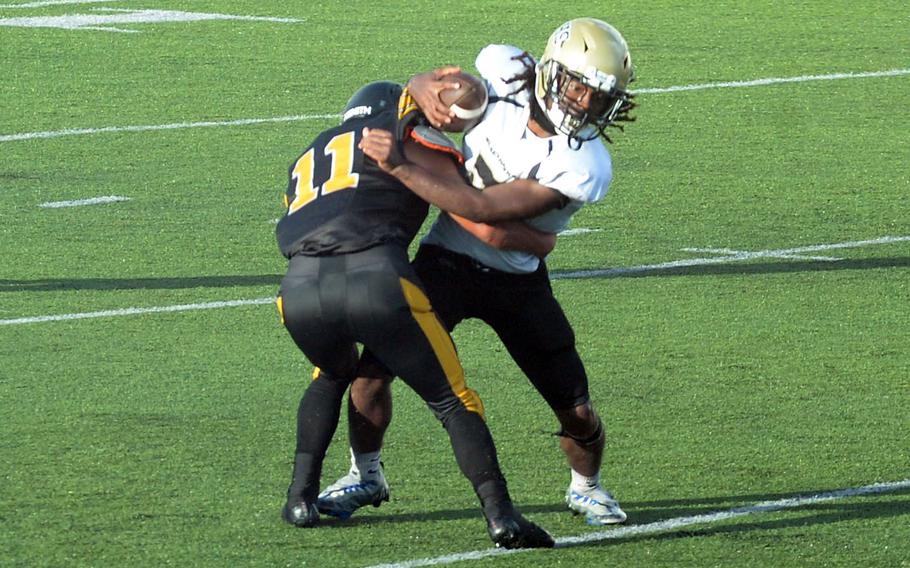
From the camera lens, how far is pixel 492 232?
19.1 feet

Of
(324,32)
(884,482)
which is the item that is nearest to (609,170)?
(884,482)

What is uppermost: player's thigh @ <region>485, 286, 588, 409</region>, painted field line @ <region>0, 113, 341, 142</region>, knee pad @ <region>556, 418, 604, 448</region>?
player's thigh @ <region>485, 286, 588, 409</region>

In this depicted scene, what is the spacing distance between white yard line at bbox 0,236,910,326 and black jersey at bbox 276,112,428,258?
323 centimetres

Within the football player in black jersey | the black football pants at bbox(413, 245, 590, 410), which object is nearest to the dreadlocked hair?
the football player in black jersey

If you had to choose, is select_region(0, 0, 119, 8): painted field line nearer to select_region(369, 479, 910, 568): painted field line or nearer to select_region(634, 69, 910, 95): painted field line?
select_region(634, 69, 910, 95): painted field line

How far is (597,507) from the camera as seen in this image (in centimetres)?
625

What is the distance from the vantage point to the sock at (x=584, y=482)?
6.29 metres

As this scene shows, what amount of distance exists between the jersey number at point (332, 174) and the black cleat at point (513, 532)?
3.38 feet

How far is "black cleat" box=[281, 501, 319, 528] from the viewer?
19.9 ft

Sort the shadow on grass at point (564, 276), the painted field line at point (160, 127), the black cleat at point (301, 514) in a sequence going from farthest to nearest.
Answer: the painted field line at point (160, 127), the shadow on grass at point (564, 276), the black cleat at point (301, 514)

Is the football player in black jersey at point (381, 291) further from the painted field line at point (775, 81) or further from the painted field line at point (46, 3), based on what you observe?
the painted field line at point (46, 3)

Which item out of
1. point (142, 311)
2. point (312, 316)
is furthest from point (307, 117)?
point (312, 316)

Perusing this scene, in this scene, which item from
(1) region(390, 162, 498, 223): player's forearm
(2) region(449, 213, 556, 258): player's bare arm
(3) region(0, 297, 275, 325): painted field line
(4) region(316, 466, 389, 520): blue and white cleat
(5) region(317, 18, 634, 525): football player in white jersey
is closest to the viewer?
(1) region(390, 162, 498, 223): player's forearm

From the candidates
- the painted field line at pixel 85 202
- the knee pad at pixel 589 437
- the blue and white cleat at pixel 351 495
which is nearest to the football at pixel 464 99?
the knee pad at pixel 589 437
